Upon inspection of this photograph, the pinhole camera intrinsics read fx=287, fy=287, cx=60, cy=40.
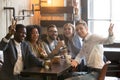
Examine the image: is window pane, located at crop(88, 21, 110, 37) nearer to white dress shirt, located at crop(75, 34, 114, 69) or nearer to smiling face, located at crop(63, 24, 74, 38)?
smiling face, located at crop(63, 24, 74, 38)

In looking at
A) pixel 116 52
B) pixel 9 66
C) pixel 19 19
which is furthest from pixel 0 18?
pixel 116 52

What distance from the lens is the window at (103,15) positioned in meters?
5.96

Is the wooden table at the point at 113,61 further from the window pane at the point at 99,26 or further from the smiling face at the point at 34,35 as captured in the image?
the smiling face at the point at 34,35

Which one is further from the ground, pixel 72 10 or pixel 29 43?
pixel 72 10

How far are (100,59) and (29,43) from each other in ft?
2.95

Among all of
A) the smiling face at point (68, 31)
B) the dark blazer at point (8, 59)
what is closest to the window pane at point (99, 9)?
the smiling face at point (68, 31)

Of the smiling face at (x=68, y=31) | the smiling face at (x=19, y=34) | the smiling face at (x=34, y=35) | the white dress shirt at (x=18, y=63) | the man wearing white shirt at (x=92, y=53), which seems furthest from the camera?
the smiling face at (x=68, y=31)

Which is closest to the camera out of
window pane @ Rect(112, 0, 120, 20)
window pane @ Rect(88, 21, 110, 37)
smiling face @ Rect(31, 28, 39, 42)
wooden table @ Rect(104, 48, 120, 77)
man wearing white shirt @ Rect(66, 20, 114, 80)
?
man wearing white shirt @ Rect(66, 20, 114, 80)

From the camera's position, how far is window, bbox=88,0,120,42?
596 centimetres

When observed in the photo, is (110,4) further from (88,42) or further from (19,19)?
(88,42)

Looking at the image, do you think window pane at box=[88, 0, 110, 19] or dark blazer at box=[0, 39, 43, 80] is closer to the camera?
dark blazer at box=[0, 39, 43, 80]

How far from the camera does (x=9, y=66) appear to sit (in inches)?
124

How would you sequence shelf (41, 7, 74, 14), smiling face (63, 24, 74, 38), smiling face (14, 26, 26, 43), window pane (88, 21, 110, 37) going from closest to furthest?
smiling face (14, 26, 26, 43)
smiling face (63, 24, 74, 38)
shelf (41, 7, 74, 14)
window pane (88, 21, 110, 37)

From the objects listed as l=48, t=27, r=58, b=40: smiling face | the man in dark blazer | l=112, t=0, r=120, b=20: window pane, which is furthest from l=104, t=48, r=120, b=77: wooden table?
the man in dark blazer
